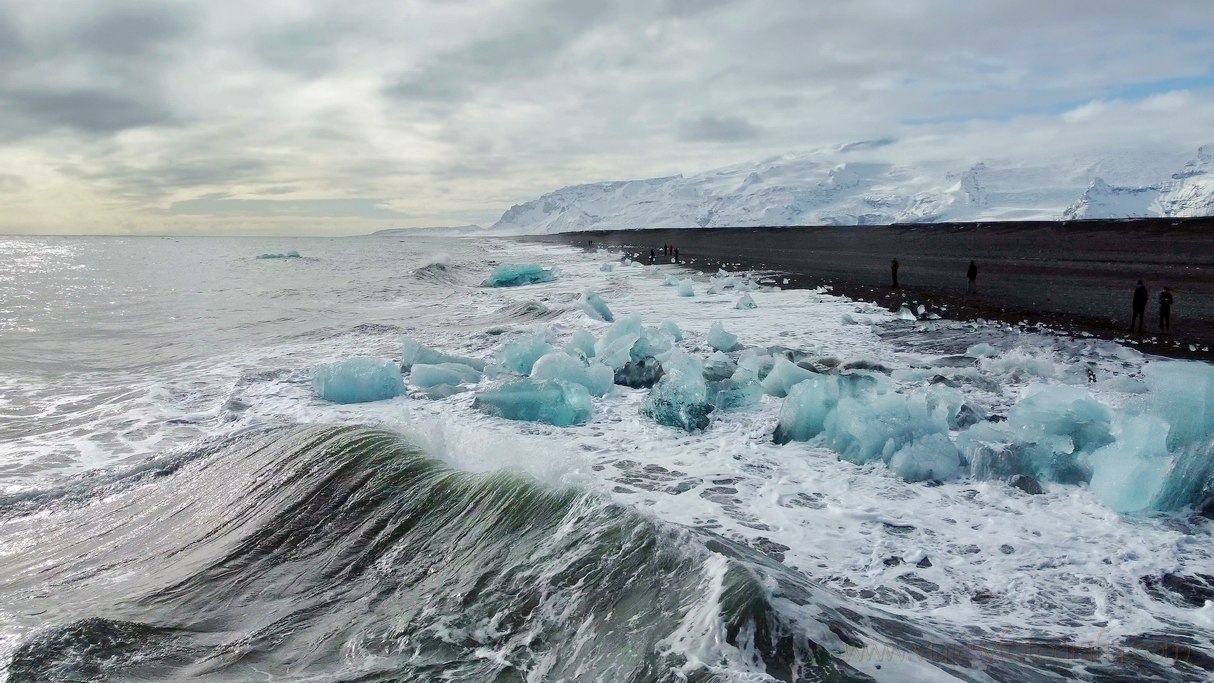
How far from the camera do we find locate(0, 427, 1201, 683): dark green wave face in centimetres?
290

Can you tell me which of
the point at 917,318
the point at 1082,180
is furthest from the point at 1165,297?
the point at 1082,180

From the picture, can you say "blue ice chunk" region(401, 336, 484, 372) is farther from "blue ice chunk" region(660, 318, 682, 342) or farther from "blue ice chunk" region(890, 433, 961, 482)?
"blue ice chunk" region(890, 433, 961, 482)

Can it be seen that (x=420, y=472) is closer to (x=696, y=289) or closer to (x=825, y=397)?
(x=825, y=397)

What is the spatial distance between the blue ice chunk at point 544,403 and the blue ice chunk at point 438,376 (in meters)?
1.74

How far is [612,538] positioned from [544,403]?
3.37 metres

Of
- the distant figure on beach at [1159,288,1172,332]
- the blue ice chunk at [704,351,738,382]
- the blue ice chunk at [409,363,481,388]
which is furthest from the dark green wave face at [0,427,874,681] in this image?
the distant figure on beach at [1159,288,1172,332]

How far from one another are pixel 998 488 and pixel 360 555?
4639 millimetres

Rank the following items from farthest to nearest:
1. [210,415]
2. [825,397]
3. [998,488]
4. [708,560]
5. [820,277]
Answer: [820,277] → [210,415] → [825,397] → [998,488] → [708,560]

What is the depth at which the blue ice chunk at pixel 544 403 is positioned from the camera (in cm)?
698

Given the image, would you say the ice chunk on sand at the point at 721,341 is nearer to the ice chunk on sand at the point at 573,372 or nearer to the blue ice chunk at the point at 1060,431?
the ice chunk on sand at the point at 573,372

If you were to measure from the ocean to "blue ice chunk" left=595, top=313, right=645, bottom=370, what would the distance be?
2.75 ft

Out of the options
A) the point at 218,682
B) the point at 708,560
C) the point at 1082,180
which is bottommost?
the point at 218,682

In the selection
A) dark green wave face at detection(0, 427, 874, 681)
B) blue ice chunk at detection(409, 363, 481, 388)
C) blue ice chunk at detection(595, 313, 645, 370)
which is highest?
blue ice chunk at detection(595, 313, 645, 370)

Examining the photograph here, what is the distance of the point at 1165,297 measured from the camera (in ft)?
43.8
